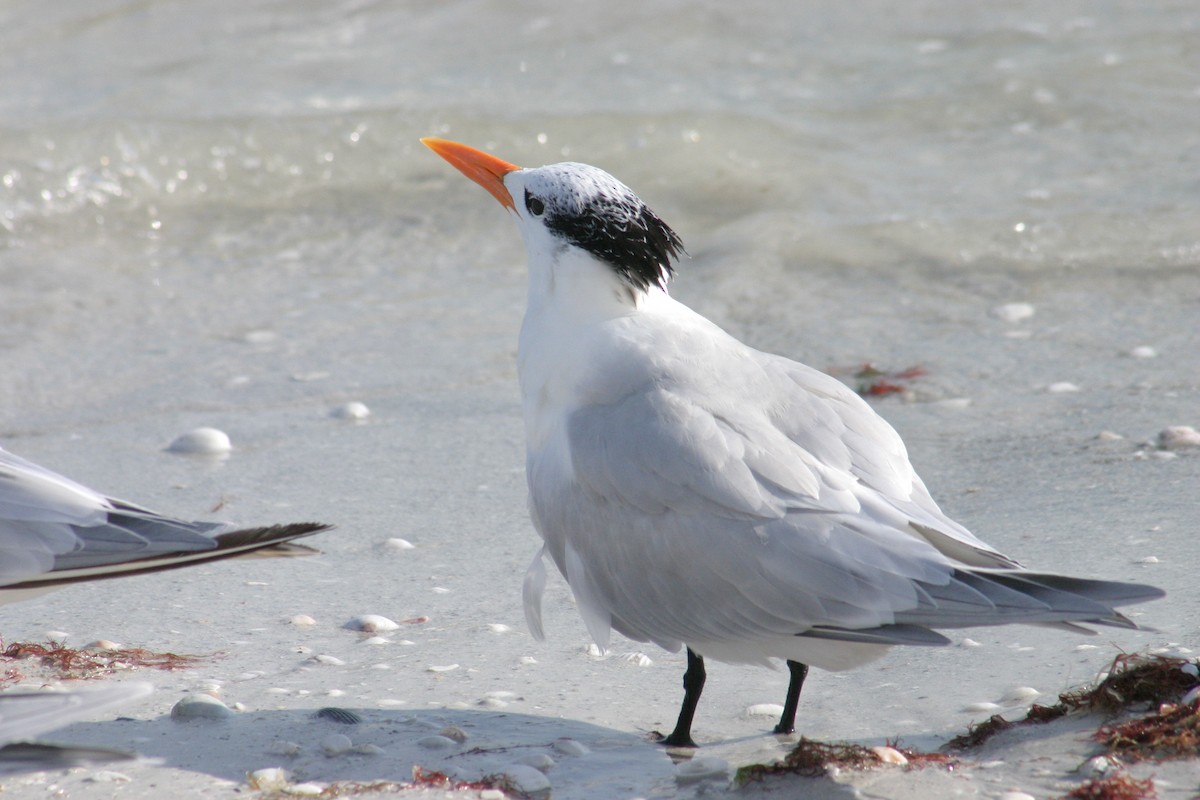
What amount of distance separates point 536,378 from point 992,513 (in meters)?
1.73

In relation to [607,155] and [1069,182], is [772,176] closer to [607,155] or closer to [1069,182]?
[607,155]

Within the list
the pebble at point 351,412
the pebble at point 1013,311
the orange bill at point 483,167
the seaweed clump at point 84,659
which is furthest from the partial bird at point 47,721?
the pebble at point 1013,311

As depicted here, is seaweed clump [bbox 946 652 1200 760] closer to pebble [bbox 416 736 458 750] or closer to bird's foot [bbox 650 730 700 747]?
bird's foot [bbox 650 730 700 747]

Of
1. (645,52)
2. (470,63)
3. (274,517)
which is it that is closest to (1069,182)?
(645,52)

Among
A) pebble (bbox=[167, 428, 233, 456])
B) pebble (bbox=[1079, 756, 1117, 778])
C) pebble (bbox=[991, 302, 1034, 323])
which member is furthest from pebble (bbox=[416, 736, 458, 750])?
pebble (bbox=[991, 302, 1034, 323])

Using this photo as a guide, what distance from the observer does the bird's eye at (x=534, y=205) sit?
379 cm

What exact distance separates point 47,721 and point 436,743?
39.2 inches

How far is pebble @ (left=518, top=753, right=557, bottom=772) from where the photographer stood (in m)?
3.07

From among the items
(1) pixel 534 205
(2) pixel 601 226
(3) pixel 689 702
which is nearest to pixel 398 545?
(1) pixel 534 205

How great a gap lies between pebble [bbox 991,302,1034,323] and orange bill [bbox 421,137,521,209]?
10.7 ft

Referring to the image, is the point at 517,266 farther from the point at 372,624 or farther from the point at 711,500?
the point at 711,500

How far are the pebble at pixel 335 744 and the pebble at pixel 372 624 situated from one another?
0.68 meters

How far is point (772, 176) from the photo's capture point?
8.96 meters

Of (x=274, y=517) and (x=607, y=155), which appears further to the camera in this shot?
(x=607, y=155)
